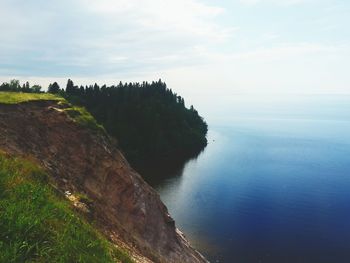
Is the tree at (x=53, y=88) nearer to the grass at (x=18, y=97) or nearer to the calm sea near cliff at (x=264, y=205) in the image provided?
the calm sea near cliff at (x=264, y=205)

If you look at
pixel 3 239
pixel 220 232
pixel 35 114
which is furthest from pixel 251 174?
pixel 3 239

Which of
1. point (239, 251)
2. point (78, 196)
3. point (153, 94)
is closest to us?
point (78, 196)

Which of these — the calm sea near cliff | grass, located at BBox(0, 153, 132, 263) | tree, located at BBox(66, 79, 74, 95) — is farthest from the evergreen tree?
grass, located at BBox(0, 153, 132, 263)

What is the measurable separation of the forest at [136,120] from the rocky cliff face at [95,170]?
3653 inches

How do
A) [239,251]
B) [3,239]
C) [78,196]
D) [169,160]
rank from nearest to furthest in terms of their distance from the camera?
[3,239] → [78,196] → [239,251] → [169,160]

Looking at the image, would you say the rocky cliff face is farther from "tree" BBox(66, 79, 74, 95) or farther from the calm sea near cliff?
"tree" BBox(66, 79, 74, 95)

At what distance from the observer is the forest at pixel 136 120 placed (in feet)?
431

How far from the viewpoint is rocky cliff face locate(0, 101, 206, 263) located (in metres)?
23.1

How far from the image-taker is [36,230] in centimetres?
945

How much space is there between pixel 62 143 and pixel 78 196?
7689mm

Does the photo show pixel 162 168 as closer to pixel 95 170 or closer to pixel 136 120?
pixel 136 120

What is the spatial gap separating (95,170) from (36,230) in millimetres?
18136

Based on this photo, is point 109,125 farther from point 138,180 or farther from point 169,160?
point 138,180

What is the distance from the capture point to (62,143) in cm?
2673
